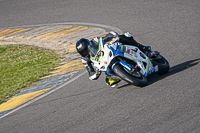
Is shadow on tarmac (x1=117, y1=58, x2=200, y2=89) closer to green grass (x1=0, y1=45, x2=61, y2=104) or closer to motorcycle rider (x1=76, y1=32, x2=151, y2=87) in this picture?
motorcycle rider (x1=76, y1=32, x2=151, y2=87)

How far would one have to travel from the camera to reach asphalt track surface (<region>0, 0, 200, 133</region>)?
470 cm

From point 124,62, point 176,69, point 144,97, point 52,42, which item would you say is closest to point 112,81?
point 124,62

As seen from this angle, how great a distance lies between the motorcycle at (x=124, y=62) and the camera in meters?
5.95

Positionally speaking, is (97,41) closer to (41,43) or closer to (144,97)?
(144,97)

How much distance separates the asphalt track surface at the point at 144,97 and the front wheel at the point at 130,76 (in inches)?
5.4

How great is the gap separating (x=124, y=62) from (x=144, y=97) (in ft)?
2.70

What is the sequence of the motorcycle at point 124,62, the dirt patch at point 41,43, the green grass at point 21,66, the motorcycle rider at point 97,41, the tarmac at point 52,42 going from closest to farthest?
the motorcycle at point 124,62, the motorcycle rider at point 97,41, the tarmac at point 52,42, the green grass at point 21,66, the dirt patch at point 41,43

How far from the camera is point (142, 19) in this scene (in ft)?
35.5

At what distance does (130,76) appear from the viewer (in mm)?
5883

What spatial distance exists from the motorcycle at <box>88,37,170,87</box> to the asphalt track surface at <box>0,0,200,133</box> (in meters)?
0.21

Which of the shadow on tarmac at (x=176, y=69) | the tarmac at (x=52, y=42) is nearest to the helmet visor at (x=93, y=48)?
the shadow on tarmac at (x=176, y=69)

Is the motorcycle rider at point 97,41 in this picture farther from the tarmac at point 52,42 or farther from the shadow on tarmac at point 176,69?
the tarmac at point 52,42

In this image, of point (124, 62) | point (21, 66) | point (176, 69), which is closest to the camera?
point (124, 62)

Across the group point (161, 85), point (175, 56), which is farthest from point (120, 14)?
point (161, 85)
